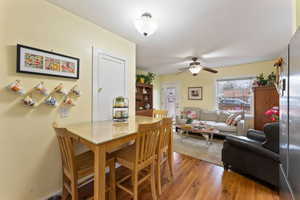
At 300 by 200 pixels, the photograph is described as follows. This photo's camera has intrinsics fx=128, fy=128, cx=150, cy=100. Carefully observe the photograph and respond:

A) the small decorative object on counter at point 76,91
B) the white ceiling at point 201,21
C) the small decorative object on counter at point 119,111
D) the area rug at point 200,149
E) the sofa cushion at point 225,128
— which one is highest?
the white ceiling at point 201,21

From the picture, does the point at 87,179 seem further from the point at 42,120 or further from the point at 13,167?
the point at 42,120

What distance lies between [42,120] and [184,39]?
2.70 m

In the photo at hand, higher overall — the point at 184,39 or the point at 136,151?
→ the point at 184,39

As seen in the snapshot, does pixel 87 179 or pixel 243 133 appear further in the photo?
pixel 243 133

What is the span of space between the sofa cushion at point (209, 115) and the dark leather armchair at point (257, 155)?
232 centimetres

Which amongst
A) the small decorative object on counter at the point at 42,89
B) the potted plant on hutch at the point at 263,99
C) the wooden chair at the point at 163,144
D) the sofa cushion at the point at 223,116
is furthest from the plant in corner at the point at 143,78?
the potted plant on hutch at the point at 263,99

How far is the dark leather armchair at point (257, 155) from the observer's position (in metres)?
1.68

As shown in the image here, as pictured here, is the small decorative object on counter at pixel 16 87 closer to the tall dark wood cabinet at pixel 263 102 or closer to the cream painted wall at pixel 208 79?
the tall dark wood cabinet at pixel 263 102

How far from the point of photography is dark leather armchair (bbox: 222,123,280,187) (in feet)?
5.51

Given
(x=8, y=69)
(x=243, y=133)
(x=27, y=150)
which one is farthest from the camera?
(x=243, y=133)

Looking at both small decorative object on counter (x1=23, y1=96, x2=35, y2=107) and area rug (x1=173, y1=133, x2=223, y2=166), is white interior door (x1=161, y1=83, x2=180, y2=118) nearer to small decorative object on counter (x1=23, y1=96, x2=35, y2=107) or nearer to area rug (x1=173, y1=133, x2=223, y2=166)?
area rug (x1=173, y1=133, x2=223, y2=166)

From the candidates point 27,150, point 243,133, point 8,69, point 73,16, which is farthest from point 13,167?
point 243,133

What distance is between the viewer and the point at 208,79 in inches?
200

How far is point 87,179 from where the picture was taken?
1.87 metres
